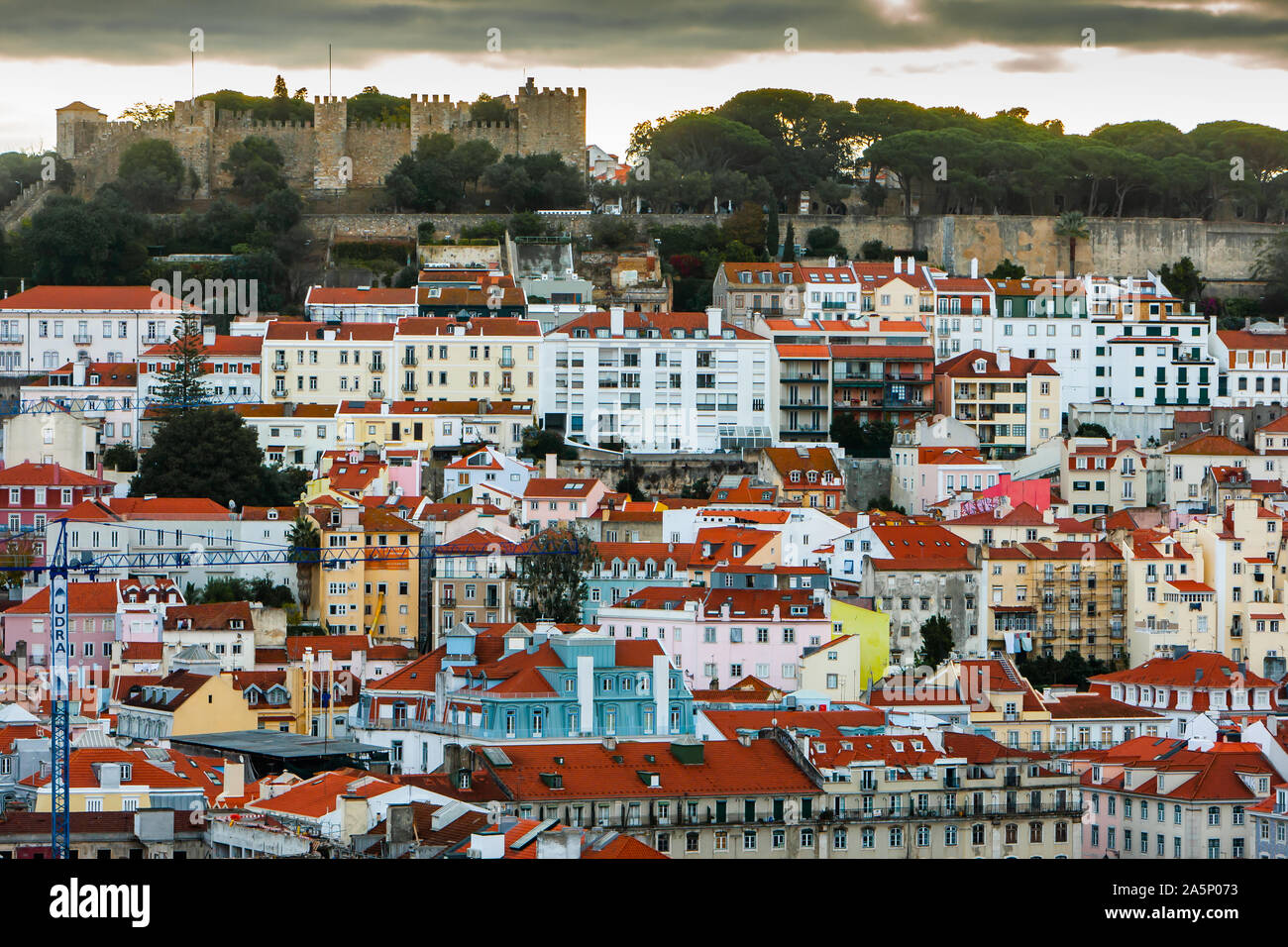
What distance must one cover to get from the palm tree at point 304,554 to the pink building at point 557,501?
4.14 metres

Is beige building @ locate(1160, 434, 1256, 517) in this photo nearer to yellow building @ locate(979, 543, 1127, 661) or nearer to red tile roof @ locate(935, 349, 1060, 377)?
red tile roof @ locate(935, 349, 1060, 377)

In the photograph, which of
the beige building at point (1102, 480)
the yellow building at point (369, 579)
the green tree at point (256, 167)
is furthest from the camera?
the green tree at point (256, 167)

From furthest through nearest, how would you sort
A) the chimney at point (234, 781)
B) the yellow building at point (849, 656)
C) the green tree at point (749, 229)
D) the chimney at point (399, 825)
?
the green tree at point (749, 229) → the yellow building at point (849, 656) → the chimney at point (234, 781) → the chimney at point (399, 825)

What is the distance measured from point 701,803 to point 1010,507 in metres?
17.8

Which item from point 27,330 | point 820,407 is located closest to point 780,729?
point 820,407

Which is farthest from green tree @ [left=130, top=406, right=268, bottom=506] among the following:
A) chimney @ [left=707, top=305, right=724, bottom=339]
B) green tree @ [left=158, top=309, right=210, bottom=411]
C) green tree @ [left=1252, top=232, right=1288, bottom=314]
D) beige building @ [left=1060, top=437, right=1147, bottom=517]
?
green tree @ [left=1252, top=232, right=1288, bottom=314]

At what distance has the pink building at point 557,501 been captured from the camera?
135 ft

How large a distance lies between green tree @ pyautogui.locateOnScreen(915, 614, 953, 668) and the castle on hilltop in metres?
27.0

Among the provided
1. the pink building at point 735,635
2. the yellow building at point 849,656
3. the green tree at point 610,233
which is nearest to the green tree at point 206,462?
the pink building at point 735,635

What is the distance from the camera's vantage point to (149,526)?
39.3m

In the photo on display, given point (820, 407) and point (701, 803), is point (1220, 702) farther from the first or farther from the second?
point (820, 407)

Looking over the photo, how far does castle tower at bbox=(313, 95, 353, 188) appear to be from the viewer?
61.4m

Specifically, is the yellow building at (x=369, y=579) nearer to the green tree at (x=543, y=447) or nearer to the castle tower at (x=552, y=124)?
the green tree at (x=543, y=447)
